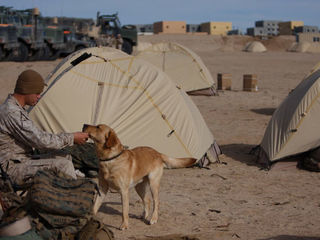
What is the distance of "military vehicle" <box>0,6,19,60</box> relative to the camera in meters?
24.5

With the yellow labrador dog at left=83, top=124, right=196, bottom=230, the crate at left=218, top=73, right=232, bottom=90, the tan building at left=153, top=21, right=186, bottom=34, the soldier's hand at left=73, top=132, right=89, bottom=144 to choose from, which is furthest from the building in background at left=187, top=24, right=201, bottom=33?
the soldier's hand at left=73, top=132, right=89, bottom=144

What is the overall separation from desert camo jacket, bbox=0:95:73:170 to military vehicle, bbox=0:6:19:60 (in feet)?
67.6

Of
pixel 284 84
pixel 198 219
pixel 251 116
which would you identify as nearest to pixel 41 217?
pixel 198 219

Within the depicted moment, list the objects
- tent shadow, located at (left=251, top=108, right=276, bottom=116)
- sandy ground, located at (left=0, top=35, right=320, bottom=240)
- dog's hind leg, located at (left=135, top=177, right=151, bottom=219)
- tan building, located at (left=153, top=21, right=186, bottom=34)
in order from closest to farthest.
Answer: sandy ground, located at (left=0, top=35, right=320, bottom=240) → dog's hind leg, located at (left=135, top=177, right=151, bottom=219) → tent shadow, located at (left=251, top=108, right=276, bottom=116) → tan building, located at (left=153, top=21, right=186, bottom=34)

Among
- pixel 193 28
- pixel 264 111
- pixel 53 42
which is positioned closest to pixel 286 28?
pixel 193 28

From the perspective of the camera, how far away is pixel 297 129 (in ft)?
25.0

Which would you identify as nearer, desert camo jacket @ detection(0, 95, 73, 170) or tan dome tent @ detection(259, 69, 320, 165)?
desert camo jacket @ detection(0, 95, 73, 170)

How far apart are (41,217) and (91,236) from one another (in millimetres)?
414

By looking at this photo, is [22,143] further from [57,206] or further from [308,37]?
[308,37]

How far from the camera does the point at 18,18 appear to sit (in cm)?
2672

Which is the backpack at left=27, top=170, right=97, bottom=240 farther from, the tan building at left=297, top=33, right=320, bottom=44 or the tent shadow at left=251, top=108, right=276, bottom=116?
the tan building at left=297, top=33, right=320, bottom=44

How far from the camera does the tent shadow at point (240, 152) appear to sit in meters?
8.31

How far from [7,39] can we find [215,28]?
6365cm

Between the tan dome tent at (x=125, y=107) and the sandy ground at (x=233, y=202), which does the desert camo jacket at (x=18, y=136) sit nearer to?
the sandy ground at (x=233, y=202)
